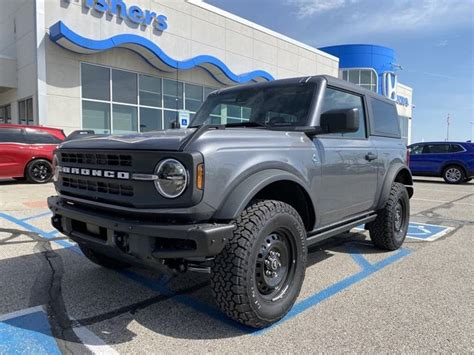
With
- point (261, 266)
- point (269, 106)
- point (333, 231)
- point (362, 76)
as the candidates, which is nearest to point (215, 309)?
point (261, 266)

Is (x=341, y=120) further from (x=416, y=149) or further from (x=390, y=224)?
(x=416, y=149)

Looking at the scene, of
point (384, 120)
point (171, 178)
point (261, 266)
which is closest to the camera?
point (171, 178)

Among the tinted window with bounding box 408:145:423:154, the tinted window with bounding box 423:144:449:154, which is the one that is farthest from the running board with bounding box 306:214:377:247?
the tinted window with bounding box 408:145:423:154

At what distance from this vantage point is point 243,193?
108 inches

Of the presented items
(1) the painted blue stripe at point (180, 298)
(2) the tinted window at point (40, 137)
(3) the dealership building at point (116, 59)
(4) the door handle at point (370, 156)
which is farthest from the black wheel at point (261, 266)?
(2) the tinted window at point (40, 137)

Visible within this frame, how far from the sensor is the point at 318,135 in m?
3.64

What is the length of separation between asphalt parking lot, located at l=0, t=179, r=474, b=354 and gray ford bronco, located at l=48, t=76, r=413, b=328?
0.90ft

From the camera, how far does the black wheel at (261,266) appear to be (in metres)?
2.67

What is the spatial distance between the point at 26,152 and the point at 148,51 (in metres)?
8.05

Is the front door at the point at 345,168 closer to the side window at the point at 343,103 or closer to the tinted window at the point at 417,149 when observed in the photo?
the side window at the point at 343,103

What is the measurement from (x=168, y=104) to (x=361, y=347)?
18301 mm

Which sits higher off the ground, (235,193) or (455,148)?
(455,148)

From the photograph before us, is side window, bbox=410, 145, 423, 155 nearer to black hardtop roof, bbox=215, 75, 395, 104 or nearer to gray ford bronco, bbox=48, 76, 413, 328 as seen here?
black hardtop roof, bbox=215, 75, 395, 104

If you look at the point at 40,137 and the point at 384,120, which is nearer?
the point at 384,120
